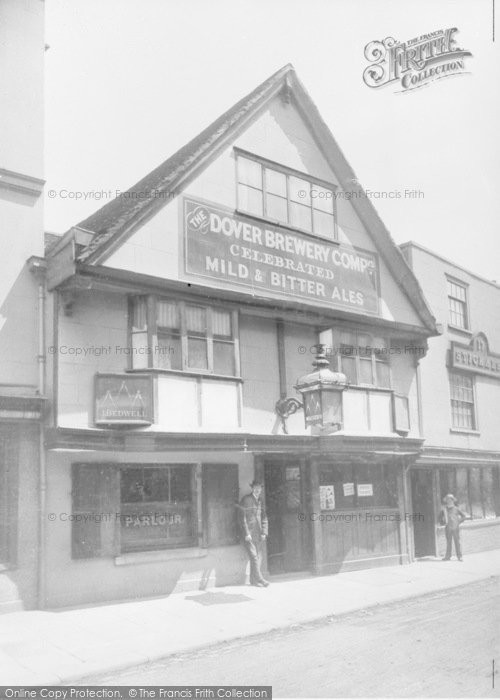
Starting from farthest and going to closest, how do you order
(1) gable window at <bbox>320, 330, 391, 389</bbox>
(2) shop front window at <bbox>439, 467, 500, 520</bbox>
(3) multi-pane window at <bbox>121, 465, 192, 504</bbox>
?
(2) shop front window at <bbox>439, 467, 500, 520</bbox> → (1) gable window at <bbox>320, 330, 391, 389</bbox> → (3) multi-pane window at <bbox>121, 465, 192, 504</bbox>

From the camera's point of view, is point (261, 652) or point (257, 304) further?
point (257, 304)

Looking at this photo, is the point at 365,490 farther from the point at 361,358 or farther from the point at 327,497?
the point at 361,358

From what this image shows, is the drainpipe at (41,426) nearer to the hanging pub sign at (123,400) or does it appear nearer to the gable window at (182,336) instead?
the hanging pub sign at (123,400)

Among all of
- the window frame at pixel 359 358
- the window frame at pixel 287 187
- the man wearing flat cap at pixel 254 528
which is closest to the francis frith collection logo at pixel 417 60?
the window frame at pixel 287 187

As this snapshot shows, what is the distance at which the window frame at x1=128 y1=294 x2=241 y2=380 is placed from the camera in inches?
445

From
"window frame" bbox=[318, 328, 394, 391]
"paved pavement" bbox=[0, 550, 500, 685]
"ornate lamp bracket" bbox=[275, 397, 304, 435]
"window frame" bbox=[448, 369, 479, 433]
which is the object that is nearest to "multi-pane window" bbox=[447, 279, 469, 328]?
"window frame" bbox=[448, 369, 479, 433]

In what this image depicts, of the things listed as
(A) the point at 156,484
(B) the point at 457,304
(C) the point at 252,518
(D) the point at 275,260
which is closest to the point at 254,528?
(C) the point at 252,518

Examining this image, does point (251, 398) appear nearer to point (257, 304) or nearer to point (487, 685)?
point (257, 304)

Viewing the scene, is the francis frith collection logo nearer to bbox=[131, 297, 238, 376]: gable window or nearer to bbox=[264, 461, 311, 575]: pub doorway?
bbox=[131, 297, 238, 376]: gable window

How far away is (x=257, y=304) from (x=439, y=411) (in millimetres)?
7484

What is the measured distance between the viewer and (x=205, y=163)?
12750 mm

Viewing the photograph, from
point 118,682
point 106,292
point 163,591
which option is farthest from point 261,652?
point 106,292

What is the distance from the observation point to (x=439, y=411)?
1766 centimetres

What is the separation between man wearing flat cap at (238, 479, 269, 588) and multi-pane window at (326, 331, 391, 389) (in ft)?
11.6
